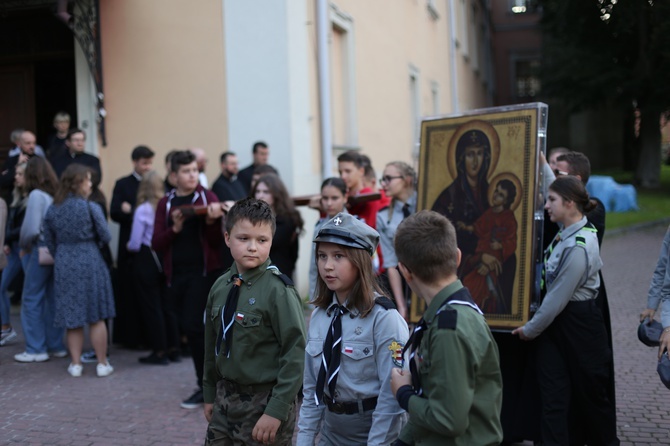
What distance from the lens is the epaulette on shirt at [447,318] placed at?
2371 mm

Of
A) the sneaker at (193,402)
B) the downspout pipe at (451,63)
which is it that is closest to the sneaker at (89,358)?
the sneaker at (193,402)

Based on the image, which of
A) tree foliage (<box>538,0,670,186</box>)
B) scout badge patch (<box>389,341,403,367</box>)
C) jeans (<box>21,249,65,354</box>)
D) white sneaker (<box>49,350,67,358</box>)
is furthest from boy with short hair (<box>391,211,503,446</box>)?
tree foliage (<box>538,0,670,186</box>)

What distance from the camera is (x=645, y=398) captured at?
5785 mm

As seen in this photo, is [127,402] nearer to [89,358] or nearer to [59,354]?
[89,358]

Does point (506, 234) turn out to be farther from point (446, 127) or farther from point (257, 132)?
point (257, 132)

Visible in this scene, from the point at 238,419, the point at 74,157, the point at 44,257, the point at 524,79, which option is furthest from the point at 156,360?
the point at 524,79

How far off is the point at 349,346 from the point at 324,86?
762 cm

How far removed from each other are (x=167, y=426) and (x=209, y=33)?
5656 millimetres

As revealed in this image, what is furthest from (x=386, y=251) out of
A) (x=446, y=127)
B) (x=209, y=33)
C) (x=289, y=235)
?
(x=209, y=33)

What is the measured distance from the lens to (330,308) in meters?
3.17

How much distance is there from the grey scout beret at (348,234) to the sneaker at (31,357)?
515 centimetres

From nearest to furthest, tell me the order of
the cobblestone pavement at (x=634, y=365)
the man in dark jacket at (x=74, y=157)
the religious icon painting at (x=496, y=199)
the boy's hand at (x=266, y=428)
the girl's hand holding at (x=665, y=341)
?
1. the boy's hand at (x=266, y=428)
2. the girl's hand holding at (x=665, y=341)
3. the religious icon painting at (x=496, y=199)
4. the cobblestone pavement at (x=634, y=365)
5. the man in dark jacket at (x=74, y=157)

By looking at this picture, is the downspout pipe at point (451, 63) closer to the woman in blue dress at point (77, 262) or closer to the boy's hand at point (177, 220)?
the woman in blue dress at point (77, 262)

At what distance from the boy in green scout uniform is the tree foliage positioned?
2258cm
